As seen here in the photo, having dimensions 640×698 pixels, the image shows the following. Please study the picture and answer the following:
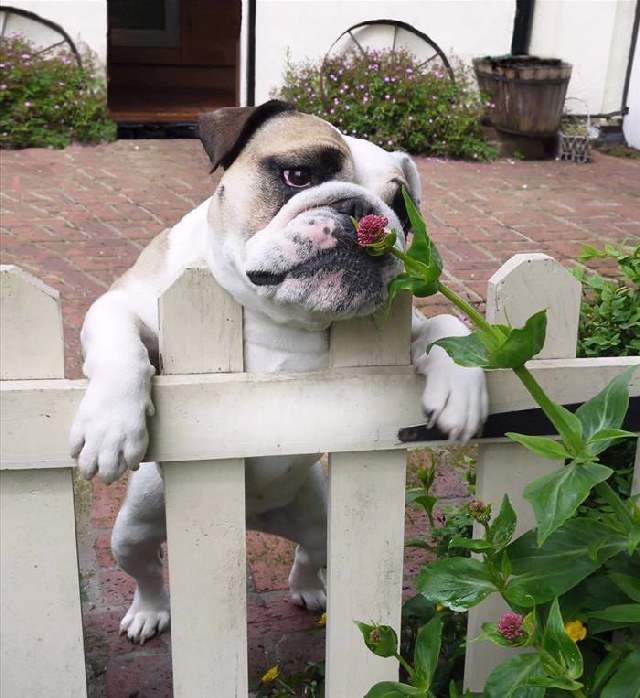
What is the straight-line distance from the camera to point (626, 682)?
1823 mm

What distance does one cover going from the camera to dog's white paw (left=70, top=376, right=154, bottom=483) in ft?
6.27

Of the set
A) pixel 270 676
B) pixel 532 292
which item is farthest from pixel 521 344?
pixel 270 676

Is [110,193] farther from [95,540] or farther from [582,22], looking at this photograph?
[582,22]

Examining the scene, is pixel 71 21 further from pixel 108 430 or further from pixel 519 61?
pixel 108 430

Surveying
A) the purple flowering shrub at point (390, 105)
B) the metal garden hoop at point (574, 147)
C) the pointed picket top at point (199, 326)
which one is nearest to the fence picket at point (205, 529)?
the pointed picket top at point (199, 326)

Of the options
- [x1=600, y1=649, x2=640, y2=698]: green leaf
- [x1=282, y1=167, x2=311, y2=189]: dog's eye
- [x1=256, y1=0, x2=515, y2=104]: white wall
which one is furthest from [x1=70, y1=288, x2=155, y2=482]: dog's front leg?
[x1=256, y1=0, x2=515, y2=104]: white wall

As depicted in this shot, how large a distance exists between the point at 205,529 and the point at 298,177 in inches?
31.2

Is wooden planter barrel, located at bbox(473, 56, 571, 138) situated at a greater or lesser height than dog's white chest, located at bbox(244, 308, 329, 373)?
lesser

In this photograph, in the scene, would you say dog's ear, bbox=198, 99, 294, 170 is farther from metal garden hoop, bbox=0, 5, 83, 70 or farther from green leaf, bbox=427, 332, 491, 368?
metal garden hoop, bbox=0, 5, 83, 70

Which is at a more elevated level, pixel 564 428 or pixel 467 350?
pixel 467 350

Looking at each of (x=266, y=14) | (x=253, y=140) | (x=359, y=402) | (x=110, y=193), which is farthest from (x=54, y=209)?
(x=359, y=402)

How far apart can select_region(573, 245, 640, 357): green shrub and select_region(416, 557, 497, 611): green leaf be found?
2.85 ft

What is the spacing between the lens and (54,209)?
24.4ft

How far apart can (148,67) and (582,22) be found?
6046 millimetres
